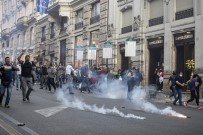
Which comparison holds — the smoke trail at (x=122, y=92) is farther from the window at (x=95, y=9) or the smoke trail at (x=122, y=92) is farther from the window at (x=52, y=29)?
the window at (x=52, y=29)

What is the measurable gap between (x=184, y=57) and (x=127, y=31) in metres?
6.63

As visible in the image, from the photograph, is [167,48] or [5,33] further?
[5,33]

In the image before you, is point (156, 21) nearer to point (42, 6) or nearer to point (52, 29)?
point (42, 6)

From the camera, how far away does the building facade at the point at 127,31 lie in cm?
2195

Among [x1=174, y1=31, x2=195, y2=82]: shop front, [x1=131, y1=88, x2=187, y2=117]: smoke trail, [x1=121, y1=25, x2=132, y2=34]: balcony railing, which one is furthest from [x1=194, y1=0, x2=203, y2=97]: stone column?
[x1=121, y1=25, x2=132, y2=34]: balcony railing

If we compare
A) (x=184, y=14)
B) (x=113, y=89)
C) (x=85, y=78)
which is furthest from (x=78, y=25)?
(x=184, y=14)

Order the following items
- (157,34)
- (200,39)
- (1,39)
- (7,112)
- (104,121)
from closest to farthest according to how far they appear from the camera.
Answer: (104,121) < (7,112) < (200,39) < (157,34) < (1,39)

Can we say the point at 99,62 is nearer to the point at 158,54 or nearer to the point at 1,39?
the point at 158,54

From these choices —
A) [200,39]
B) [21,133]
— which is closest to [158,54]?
[200,39]

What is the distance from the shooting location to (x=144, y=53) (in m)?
25.5

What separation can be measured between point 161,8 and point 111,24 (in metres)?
5.91

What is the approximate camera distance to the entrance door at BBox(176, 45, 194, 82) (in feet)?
71.2

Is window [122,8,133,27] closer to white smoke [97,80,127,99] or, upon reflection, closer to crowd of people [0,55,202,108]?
crowd of people [0,55,202,108]

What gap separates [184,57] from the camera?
874 inches
